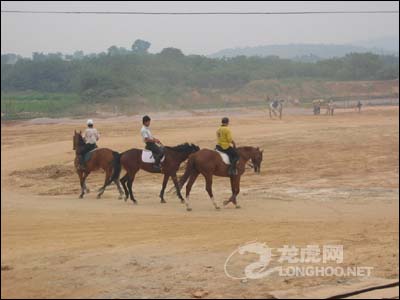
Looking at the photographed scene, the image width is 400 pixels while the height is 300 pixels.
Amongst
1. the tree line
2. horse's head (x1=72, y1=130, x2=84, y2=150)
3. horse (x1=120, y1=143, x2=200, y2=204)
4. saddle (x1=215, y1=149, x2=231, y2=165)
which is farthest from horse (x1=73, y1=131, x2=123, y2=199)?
saddle (x1=215, y1=149, x2=231, y2=165)

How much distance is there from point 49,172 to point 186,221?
8.33 meters

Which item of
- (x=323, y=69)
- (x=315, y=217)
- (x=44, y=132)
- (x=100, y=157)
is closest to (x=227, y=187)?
(x=100, y=157)

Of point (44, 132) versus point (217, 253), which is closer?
point (217, 253)

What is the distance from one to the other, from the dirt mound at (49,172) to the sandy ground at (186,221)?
0.03 metres

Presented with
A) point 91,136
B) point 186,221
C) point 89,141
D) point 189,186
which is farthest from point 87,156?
point 186,221

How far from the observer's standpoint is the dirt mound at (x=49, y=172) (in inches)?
776

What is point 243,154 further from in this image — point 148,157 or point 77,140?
point 77,140

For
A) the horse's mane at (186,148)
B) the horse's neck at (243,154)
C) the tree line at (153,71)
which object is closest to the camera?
the horse's neck at (243,154)

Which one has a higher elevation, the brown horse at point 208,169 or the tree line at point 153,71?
the tree line at point 153,71

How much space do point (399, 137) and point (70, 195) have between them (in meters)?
13.6

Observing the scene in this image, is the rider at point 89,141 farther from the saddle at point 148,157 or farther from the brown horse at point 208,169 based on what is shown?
the brown horse at point 208,169

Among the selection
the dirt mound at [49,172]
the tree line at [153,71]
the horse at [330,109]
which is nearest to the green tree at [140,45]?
the tree line at [153,71]

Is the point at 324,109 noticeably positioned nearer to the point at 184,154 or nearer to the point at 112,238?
the point at 184,154

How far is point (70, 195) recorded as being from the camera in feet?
56.1
